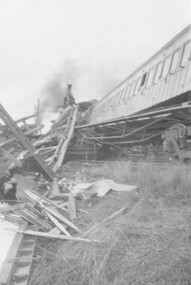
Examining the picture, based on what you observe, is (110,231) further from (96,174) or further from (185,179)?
(96,174)

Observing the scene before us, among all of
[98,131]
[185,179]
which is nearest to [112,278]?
[185,179]

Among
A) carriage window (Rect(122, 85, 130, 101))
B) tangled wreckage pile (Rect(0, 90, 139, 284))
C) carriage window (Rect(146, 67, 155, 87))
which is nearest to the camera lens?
tangled wreckage pile (Rect(0, 90, 139, 284))

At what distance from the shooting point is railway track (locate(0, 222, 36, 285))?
10.9 ft

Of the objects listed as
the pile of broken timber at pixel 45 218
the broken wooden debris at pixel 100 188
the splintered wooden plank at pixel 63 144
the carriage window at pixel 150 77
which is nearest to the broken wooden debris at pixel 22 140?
the splintered wooden plank at pixel 63 144

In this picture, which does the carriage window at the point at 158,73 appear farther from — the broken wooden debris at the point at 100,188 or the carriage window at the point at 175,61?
the broken wooden debris at the point at 100,188

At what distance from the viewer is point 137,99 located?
15844 millimetres

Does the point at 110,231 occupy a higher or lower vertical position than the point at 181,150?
lower

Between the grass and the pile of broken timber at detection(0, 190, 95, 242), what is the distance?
214 millimetres

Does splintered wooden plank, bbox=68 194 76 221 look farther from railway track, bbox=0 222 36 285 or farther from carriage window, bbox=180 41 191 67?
carriage window, bbox=180 41 191 67

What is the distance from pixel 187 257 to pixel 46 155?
10576 mm

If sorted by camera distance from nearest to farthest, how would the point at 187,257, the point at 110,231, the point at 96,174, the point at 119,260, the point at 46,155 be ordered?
1. the point at 187,257
2. the point at 119,260
3. the point at 110,231
4. the point at 96,174
5. the point at 46,155

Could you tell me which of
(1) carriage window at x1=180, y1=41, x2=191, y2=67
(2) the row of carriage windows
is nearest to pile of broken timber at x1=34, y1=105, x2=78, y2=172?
(2) the row of carriage windows

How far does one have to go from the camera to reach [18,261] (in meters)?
3.75

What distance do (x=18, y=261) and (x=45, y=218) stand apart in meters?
1.61
